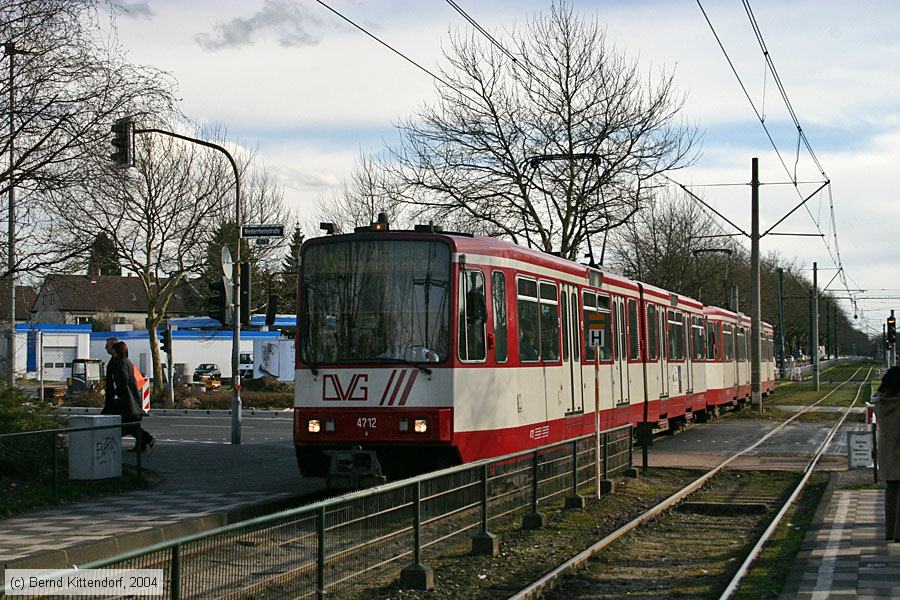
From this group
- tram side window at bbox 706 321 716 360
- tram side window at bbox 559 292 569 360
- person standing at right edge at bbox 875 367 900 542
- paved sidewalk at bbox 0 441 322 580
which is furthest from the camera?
tram side window at bbox 706 321 716 360

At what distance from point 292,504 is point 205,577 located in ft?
26.1

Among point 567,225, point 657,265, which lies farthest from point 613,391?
point 657,265

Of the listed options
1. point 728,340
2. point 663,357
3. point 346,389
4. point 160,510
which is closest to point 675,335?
point 663,357

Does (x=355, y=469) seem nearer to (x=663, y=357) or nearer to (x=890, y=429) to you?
(x=890, y=429)

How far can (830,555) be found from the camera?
35.0ft

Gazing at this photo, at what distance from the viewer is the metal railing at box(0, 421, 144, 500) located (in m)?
14.4

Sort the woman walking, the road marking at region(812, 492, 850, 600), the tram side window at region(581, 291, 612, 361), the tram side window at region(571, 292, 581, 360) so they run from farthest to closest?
1. the tram side window at region(581, 291, 612, 361)
2. the woman walking
3. the tram side window at region(571, 292, 581, 360)
4. the road marking at region(812, 492, 850, 600)

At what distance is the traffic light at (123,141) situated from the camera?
51.1 ft

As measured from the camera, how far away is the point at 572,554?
37.7 feet

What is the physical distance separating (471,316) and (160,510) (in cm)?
413

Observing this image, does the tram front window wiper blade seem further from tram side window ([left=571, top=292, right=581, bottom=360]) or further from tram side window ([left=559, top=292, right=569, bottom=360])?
tram side window ([left=571, top=292, right=581, bottom=360])

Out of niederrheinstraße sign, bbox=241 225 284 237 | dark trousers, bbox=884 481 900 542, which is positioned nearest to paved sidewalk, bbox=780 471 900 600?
dark trousers, bbox=884 481 900 542

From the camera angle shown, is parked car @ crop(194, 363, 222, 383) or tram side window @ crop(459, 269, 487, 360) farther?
parked car @ crop(194, 363, 222, 383)

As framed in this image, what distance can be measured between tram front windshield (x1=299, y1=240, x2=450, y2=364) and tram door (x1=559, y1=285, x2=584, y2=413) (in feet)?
12.8
